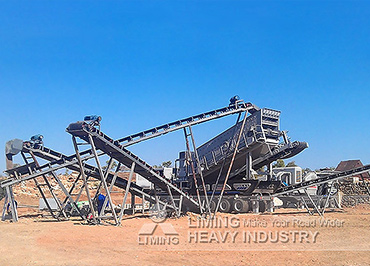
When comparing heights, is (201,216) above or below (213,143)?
below

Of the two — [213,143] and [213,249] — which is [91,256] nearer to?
Result: [213,249]

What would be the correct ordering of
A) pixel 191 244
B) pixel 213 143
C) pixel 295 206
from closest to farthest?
1. pixel 191 244
2. pixel 213 143
3. pixel 295 206

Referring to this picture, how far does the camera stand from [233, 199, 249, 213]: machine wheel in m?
24.9

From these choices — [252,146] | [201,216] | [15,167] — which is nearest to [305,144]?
[252,146]

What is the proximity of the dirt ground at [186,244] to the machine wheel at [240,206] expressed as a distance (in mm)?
6210

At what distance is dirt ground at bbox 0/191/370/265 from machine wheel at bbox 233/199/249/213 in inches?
245

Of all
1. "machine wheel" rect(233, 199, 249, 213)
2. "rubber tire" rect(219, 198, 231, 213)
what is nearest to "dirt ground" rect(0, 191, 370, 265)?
"machine wheel" rect(233, 199, 249, 213)

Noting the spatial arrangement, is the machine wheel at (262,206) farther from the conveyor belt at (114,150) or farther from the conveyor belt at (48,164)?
the conveyor belt at (48,164)

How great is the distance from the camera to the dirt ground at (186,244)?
10477 millimetres

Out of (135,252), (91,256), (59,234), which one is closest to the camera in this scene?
(91,256)

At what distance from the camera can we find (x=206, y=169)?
25516 mm

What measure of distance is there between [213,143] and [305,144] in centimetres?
574

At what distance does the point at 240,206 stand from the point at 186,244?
1271 centimetres

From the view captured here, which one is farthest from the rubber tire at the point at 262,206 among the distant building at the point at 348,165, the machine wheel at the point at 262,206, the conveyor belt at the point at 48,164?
the distant building at the point at 348,165
